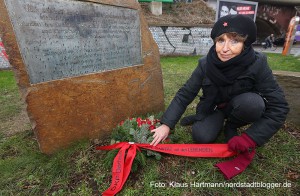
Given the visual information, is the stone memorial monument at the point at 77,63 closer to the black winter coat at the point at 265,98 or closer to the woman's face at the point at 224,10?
the black winter coat at the point at 265,98

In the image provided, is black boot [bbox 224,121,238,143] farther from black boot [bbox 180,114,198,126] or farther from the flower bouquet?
the flower bouquet

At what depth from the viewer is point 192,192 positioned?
1.67 metres

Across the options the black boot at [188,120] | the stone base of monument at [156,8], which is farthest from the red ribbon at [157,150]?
the stone base of monument at [156,8]

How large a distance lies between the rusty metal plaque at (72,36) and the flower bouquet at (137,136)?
0.75m

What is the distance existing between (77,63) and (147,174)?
4.39ft

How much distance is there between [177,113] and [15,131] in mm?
2282

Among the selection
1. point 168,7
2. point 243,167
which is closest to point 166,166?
point 243,167

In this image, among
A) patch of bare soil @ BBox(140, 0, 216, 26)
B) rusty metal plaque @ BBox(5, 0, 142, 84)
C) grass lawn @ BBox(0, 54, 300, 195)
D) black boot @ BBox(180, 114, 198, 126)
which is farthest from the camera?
patch of bare soil @ BBox(140, 0, 216, 26)

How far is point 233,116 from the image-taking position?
80.8 inches

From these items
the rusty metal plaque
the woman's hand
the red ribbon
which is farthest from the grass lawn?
the rusty metal plaque

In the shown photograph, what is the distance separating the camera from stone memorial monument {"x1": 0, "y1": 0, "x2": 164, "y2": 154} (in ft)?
5.98

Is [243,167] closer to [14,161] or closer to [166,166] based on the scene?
[166,166]

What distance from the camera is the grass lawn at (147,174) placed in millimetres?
1705

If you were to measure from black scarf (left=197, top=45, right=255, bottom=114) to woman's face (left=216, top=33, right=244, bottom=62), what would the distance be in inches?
2.0
